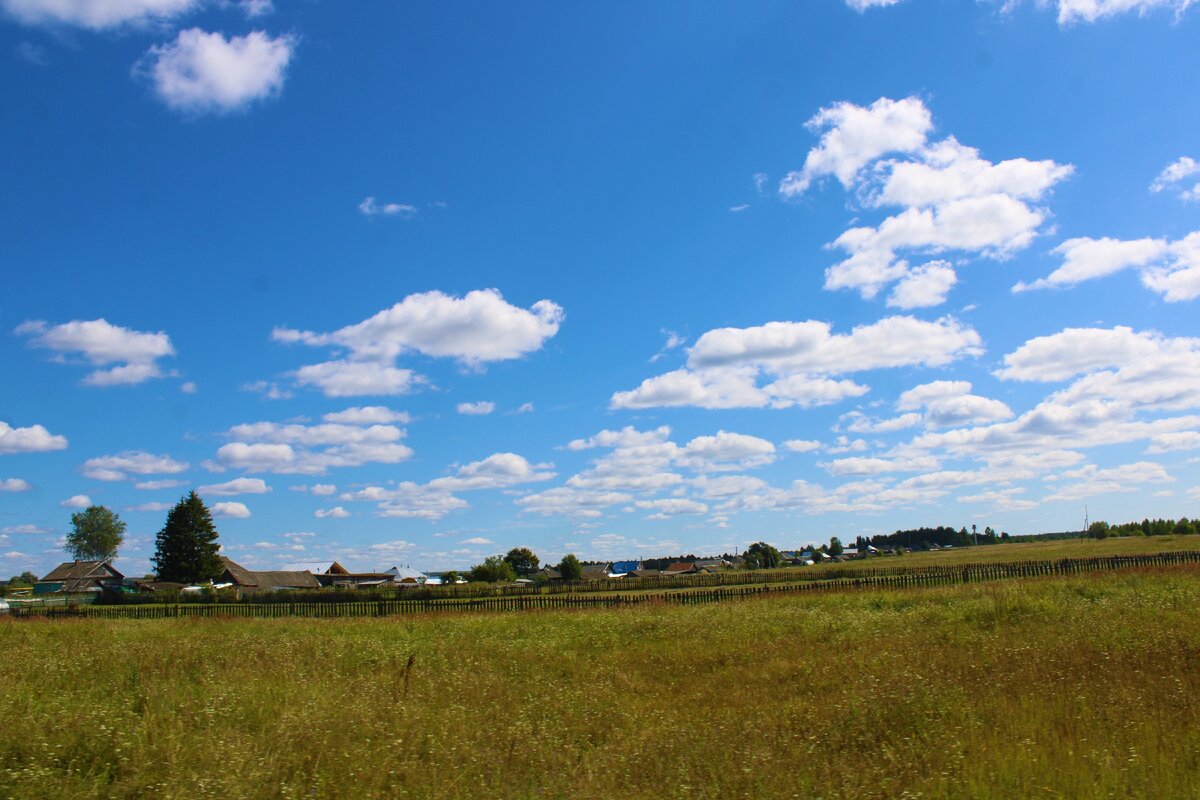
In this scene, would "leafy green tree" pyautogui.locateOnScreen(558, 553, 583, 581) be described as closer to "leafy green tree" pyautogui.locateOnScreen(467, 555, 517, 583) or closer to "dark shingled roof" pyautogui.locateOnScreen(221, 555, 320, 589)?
"leafy green tree" pyautogui.locateOnScreen(467, 555, 517, 583)

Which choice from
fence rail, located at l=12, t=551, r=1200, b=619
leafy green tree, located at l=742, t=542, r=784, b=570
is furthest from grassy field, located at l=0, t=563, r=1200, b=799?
leafy green tree, located at l=742, t=542, r=784, b=570

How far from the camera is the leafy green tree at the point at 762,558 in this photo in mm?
119350

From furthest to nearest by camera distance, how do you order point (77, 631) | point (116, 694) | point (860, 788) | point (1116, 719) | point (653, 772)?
1. point (77, 631)
2. point (116, 694)
3. point (1116, 719)
4. point (653, 772)
5. point (860, 788)

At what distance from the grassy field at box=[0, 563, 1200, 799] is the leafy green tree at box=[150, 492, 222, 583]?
243ft

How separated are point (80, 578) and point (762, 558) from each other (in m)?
91.4

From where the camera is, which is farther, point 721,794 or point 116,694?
point 116,694

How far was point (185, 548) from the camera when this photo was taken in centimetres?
8200

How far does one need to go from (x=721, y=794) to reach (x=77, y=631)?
2068cm

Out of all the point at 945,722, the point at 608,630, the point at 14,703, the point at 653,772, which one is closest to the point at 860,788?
the point at 653,772

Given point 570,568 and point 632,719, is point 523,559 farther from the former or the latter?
point 632,719

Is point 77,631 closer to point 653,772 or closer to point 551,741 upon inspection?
point 551,741

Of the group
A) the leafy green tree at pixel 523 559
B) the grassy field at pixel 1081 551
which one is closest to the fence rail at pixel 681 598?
the grassy field at pixel 1081 551

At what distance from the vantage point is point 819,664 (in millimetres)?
12727

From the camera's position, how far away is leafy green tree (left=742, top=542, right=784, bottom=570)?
392 feet
